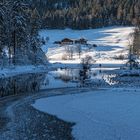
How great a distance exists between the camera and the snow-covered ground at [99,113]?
76.3 ft

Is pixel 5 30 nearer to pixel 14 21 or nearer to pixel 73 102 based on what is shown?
pixel 14 21

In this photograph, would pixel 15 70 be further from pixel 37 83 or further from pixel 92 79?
pixel 37 83

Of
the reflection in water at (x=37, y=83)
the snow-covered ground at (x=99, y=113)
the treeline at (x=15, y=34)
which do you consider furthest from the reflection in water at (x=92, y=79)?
the snow-covered ground at (x=99, y=113)

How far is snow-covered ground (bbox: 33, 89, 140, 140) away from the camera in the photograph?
23266 millimetres

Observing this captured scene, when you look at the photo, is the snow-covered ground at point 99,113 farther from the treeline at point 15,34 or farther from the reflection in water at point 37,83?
the treeline at point 15,34

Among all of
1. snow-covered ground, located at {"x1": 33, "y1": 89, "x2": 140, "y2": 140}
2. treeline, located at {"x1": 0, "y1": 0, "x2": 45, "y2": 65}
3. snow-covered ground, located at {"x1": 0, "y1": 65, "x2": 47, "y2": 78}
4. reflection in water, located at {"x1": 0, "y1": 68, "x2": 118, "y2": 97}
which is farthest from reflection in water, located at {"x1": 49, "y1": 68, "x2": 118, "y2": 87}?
snow-covered ground, located at {"x1": 33, "y1": 89, "x2": 140, "y2": 140}

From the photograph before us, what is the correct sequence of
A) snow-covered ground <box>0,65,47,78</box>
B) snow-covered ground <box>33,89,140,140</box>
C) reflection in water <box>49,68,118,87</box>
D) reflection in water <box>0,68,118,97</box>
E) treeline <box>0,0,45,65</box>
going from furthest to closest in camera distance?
treeline <box>0,0,45,65</box> < snow-covered ground <box>0,65,47,78</box> < reflection in water <box>49,68,118,87</box> < reflection in water <box>0,68,118,97</box> < snow-covered ground <box>33,89,140,140</box>

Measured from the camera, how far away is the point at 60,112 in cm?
2981

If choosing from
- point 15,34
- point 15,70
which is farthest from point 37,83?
point 15,34

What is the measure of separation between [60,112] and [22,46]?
61.2 m

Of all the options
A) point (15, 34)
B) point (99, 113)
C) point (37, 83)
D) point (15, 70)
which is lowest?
point (99, 113)

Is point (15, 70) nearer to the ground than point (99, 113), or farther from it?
farther from it

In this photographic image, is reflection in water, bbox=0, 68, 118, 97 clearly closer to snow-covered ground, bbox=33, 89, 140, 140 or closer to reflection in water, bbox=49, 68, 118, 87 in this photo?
reflection in water, bbox=49, 68, 118, 87

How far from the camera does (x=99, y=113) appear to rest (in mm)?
28953
